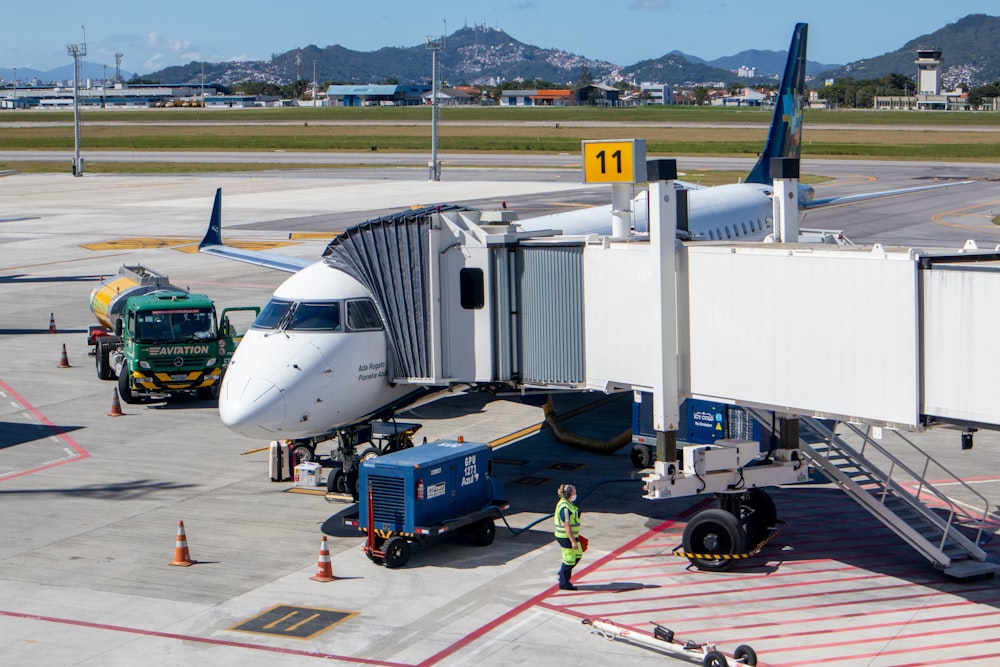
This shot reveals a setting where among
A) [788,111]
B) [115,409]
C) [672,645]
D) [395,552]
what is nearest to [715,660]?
[672,645]

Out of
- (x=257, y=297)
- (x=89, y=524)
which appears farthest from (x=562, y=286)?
(x=257, y=297)

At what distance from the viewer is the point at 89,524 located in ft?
81.3

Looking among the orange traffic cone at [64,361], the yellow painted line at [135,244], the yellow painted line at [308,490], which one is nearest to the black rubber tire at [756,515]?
the yellow painted line at [308,490]

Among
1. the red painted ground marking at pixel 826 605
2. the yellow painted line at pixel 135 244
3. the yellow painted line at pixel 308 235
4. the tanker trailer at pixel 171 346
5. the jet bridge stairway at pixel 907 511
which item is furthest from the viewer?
the yellow painted line at pixel 308 235

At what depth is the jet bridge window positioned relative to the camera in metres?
25.2

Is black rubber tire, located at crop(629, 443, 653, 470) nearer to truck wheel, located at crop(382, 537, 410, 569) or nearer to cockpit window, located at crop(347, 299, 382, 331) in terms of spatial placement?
cockpit window, located at crop(347, 299, 382, 331)

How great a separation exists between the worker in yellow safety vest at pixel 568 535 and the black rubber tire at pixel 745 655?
12.5 feet

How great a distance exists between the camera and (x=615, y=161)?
24547 millimetres

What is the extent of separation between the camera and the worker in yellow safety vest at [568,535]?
803 inches

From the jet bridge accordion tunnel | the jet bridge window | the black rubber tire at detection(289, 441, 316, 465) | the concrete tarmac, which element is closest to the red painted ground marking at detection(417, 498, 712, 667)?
the concrete tarmac

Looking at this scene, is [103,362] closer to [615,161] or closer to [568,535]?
[615,161]

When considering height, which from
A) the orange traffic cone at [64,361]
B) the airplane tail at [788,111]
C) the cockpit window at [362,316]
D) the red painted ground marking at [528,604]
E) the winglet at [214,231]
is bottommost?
the red painted ground marking at [528,604]

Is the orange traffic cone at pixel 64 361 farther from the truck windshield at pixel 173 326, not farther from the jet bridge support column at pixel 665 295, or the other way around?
the jet bridge support column at pixel 665 295

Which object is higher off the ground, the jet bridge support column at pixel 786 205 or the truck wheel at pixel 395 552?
the jet bridge support column at pixel 786 205
